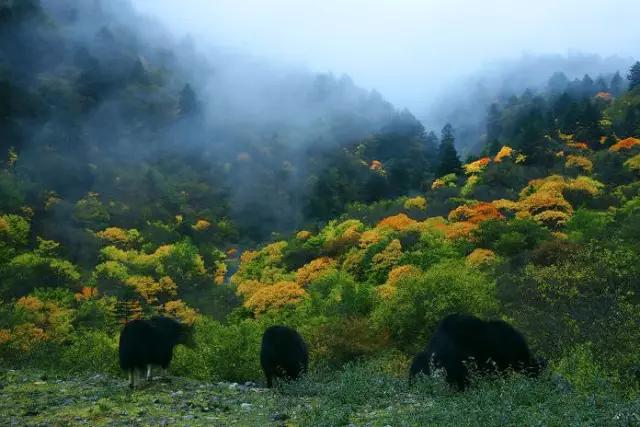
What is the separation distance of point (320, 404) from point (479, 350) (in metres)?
3.00

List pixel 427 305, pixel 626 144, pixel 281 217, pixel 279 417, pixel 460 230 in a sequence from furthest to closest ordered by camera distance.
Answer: pixel 281 217 → pixel 626 144 → pixel 460 230 → pixel 427 305 → pixel 279 417

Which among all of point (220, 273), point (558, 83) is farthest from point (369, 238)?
point (558, 83)

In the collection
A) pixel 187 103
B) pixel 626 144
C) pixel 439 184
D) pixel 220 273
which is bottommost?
pixel 220 273

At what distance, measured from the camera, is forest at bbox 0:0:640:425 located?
19.1 metres

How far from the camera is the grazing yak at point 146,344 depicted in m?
14.5

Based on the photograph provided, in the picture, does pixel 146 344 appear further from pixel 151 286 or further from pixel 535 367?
pixel 151 286

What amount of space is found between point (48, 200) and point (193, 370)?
4979 centimetres

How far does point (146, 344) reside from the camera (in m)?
14.7

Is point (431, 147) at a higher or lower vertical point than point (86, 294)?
higher

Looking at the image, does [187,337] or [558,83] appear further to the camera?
[558,83]

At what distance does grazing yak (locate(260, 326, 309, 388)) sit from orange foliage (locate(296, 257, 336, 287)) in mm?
19620

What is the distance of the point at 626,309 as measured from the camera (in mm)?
14336

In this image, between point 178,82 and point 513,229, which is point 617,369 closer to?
point 513,229


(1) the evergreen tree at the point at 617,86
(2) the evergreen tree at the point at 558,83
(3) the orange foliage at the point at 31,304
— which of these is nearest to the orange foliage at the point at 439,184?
(3) the orange foliage at the point at 31,304
